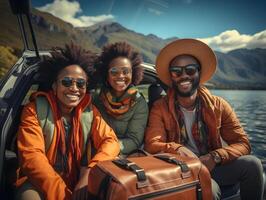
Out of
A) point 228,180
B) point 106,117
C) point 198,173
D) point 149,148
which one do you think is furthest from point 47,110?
point 228,180

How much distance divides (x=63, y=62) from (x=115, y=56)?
30.2 inches

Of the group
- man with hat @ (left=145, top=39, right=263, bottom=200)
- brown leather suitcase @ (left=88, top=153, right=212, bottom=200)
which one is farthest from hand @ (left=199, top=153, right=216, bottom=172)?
brown leather suitcase @ (left=88, top=153, right=212, bottom=200)

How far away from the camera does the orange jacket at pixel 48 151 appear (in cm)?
232

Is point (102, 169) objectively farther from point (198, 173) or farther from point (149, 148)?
point (149, 148)

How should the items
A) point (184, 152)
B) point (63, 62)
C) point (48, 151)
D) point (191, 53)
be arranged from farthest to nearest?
1. point (191, 53)
2. point (63, 62)
3. point (184, 152)
4. point (48, 151)

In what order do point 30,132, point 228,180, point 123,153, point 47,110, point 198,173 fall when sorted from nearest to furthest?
point 198,173, point 30,132, point 47,110, point 228,180, point 123,153

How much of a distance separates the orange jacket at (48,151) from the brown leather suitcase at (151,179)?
1.22 feet

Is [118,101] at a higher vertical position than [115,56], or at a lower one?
lower

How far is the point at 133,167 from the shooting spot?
2031 millimetres

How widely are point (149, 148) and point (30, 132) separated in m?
1.28

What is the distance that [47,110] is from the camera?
2.80 metres

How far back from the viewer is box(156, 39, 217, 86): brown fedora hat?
3578mm

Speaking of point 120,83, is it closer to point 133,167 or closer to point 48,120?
point 48,120

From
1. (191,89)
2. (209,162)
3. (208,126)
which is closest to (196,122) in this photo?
(208,126)
